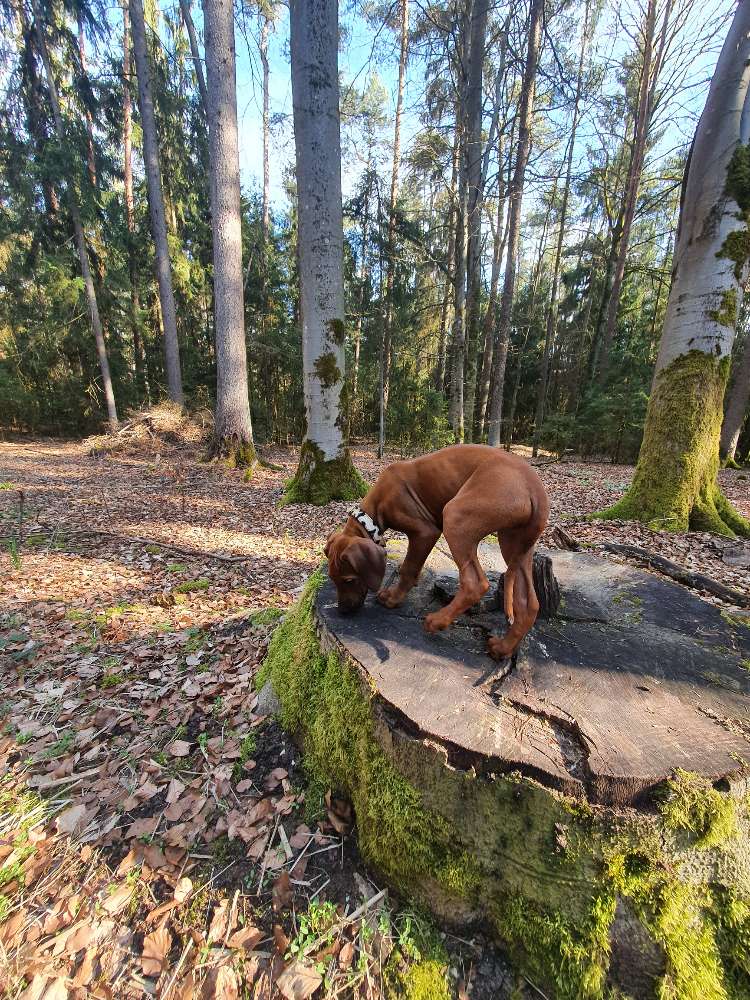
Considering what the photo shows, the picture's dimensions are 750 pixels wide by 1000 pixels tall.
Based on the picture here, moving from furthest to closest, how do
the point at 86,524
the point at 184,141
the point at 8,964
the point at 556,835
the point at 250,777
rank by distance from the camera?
the point at 184,141 → the point at 86,524 → the point at 250,777 → the point at 8,964 → the point at 556,835

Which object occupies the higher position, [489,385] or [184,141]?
[184,141]

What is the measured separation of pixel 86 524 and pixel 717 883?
7.17 m

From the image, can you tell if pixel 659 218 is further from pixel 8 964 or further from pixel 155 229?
pixel 8 964

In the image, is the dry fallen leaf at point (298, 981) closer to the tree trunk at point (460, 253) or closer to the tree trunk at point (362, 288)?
the tree trunk at point (460, 253)

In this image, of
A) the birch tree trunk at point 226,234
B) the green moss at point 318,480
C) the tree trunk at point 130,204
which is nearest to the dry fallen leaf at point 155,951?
the green moss at point 318,480

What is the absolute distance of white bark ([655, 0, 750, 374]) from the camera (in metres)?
4.72

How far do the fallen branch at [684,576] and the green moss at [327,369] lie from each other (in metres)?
4.80

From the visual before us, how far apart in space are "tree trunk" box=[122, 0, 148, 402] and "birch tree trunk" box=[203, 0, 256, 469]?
7.67 m

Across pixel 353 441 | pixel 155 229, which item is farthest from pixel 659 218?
pixel 155 229

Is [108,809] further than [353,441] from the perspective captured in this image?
No

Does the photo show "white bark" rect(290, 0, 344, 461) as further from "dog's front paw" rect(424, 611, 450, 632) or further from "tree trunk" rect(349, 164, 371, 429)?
"tree trunk" rect(349, 164, 371, 429)

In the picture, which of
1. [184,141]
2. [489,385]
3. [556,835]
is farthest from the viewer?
[489,385]

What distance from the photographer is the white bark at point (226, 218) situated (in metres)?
8.80

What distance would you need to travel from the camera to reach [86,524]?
237 inches
